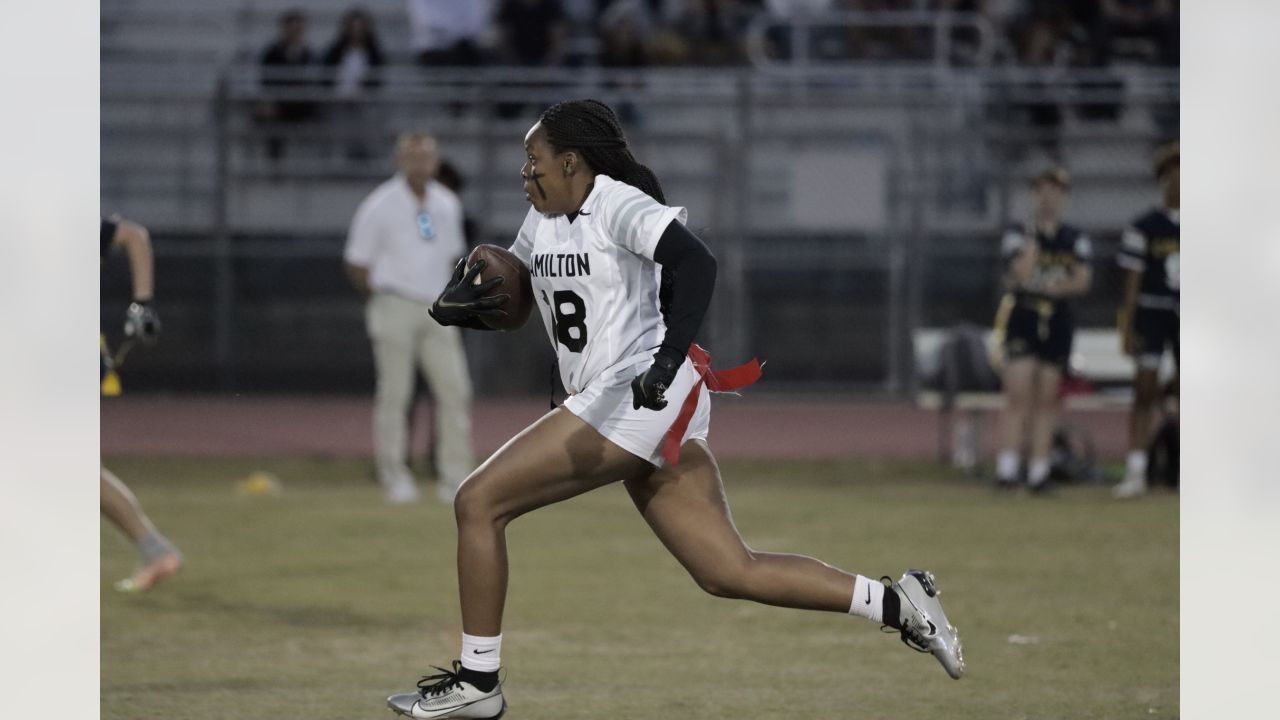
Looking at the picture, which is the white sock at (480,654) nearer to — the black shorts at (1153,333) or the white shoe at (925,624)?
the white shoe at (925,624)

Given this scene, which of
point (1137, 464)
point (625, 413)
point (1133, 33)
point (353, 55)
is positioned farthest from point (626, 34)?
point (625, 413)

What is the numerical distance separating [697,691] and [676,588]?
2.60m

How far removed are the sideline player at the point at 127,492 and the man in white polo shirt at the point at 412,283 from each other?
4020 mm

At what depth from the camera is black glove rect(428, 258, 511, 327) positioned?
18.7 ft

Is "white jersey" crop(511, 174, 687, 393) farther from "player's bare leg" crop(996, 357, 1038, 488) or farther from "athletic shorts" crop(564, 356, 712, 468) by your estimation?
"player's bare leg" crop(996, 357, 1038, 488)

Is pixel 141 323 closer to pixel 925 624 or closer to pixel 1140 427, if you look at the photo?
pixel 925 624

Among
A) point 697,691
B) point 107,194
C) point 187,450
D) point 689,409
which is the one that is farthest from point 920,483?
point 107,194

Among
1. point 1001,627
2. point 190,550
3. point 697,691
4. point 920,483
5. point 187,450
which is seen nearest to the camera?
point 697,691

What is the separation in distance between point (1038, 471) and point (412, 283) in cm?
479

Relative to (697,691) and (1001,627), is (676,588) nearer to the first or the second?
(1001,627)

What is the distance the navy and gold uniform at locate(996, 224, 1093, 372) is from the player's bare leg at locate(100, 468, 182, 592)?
6837mm

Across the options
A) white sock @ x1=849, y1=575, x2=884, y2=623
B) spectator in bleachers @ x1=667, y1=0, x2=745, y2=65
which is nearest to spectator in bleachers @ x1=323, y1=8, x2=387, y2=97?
spectator in bleachers @ x1=667, y1=0, x2=745, y2=65

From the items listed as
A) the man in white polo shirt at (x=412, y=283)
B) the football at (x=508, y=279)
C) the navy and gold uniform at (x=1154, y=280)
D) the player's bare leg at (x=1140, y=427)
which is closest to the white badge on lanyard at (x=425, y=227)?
the man in white polo shirt at (x=412, y=283)
